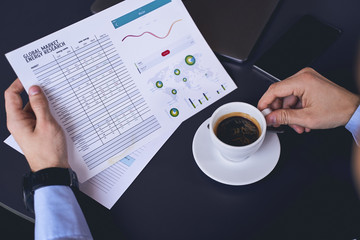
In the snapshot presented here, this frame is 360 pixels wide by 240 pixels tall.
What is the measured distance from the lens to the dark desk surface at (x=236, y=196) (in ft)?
2.27

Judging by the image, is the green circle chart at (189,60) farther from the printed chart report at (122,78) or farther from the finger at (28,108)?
the finger at (28,108)

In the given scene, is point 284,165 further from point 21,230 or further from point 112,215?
point 21,230

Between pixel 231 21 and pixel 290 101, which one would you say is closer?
pixel 290 101

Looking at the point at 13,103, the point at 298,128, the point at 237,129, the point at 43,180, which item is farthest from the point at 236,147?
the point at 13,103

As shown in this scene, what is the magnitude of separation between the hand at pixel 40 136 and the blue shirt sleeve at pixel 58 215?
0.07m

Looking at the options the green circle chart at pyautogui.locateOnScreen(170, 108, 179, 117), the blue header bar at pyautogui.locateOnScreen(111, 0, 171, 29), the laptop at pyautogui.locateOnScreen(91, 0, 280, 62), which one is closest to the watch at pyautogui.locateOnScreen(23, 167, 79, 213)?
the green circle chart at pyautogui.locateOnScreen(170, 108, 179, 117)

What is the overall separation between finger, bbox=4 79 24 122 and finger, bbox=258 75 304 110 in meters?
0.58

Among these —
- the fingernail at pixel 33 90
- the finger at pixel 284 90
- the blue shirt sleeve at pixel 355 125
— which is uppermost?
the fingernail at pixel 33 90

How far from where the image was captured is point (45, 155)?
74 cm

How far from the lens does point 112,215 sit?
0.73 metres

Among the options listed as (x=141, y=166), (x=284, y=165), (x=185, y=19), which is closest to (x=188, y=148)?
(x=141, y=166)

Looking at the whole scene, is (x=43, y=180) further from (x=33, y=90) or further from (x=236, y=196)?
(x=236, y=196)

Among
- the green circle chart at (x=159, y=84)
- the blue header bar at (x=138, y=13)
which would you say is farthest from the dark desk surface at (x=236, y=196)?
the blue header bar at (x=138, y=13)

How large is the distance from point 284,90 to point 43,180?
22.9 inches
